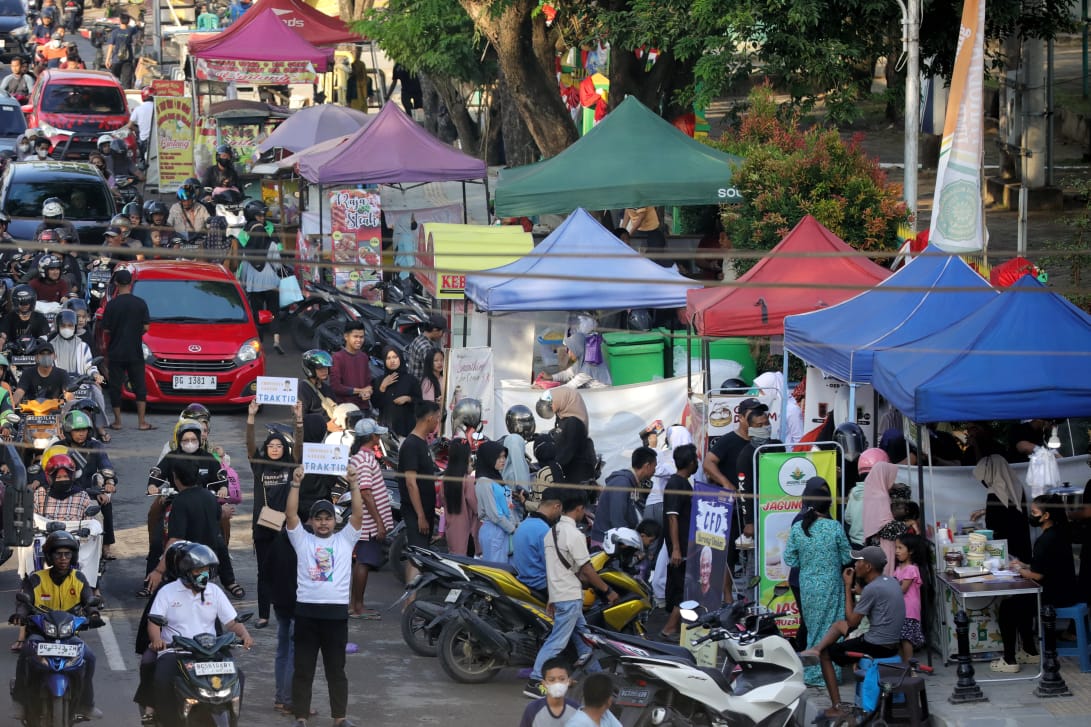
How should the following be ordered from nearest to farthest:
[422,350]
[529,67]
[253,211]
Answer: [422,350], [253,211], [529,67]

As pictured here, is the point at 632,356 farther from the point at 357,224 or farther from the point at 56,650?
the point at 56,650

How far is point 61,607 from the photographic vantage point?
10281mm

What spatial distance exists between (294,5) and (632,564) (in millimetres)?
25166

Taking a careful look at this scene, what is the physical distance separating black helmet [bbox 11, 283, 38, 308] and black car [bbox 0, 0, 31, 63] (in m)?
28.2

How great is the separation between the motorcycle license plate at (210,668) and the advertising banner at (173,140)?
2121cm

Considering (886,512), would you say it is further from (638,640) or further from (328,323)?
(328,323)

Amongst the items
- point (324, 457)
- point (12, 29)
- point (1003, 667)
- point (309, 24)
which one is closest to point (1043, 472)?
point (1003, 667)

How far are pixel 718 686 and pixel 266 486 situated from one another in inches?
145

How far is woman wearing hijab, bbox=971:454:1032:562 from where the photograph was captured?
37.7 feet

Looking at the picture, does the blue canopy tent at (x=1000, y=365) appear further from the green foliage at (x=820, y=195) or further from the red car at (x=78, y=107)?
the red car at (x=78, y=107)

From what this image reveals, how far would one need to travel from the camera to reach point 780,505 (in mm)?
11844

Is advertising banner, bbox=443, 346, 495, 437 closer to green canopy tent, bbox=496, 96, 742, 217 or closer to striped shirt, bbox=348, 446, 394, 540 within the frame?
green canopy tent, bbox=496, 96, 742, 217

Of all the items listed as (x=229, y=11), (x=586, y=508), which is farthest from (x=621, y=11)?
(x=229, y=11)

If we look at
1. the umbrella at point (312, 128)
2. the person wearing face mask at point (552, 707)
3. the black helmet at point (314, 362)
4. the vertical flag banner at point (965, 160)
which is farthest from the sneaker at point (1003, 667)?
the umbrella at point (312, 128)
